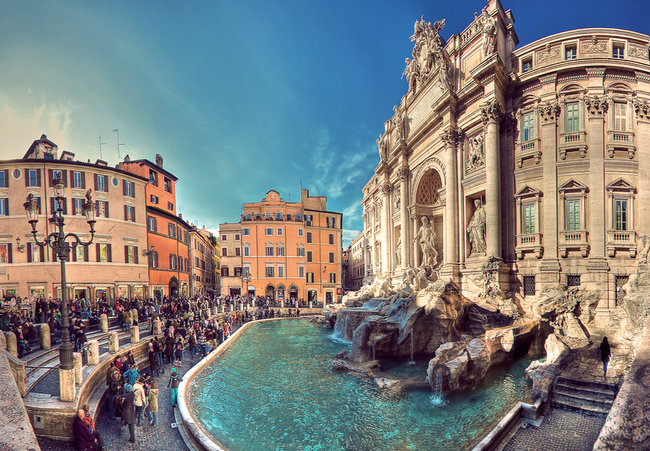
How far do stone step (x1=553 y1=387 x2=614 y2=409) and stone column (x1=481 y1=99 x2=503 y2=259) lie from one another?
10012mm

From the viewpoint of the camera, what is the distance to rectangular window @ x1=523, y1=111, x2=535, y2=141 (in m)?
18.8

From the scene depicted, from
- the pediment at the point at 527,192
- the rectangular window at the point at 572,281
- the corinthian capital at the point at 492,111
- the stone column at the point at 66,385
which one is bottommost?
the stone column at the point at 66,385

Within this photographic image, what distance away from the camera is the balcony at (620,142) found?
55.6ft

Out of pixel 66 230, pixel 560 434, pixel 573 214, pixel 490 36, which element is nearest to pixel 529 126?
pixel 573 214

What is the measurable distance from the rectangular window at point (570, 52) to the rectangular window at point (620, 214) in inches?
342

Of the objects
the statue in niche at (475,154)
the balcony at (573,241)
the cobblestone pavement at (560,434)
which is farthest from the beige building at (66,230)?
the balcony at (573,241)

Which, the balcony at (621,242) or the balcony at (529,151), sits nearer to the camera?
the balcony at (621,242)

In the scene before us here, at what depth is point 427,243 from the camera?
86.2 ft

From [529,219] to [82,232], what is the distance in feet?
114

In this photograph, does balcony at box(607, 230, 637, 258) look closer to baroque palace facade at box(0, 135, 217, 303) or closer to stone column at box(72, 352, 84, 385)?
stone column at box(72, 352, 84, 385)

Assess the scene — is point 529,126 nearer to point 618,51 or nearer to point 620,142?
point 620,142

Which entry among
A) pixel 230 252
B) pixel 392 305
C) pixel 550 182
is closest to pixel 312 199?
pixel 230 252

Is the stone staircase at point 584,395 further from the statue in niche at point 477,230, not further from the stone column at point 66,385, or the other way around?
→ the stone column at point 66,385

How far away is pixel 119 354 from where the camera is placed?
13.3 m
